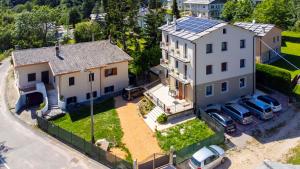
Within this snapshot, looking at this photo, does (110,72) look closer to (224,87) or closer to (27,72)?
(27,72)

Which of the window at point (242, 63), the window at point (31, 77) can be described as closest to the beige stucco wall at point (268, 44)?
the window at point (242, 63)

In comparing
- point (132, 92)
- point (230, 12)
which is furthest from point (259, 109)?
point (230, 12)

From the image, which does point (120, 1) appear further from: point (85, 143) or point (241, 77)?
point (85, 143)

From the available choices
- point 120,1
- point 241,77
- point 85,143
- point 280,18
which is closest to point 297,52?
point 280,18

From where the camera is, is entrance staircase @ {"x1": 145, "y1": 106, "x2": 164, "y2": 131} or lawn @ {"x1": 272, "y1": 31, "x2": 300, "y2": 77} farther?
lawn @ {"x1": 272, "y1": 31, "x2": 300, "y2": 77}

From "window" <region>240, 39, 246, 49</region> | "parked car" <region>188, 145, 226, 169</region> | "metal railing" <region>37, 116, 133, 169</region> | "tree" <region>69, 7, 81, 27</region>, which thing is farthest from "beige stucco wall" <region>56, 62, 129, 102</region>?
"tree" <region>69, 7, 81, 27</region>

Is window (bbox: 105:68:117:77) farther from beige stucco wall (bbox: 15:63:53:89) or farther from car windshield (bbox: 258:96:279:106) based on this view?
car windshield (bbox: 258:96:279:106)
